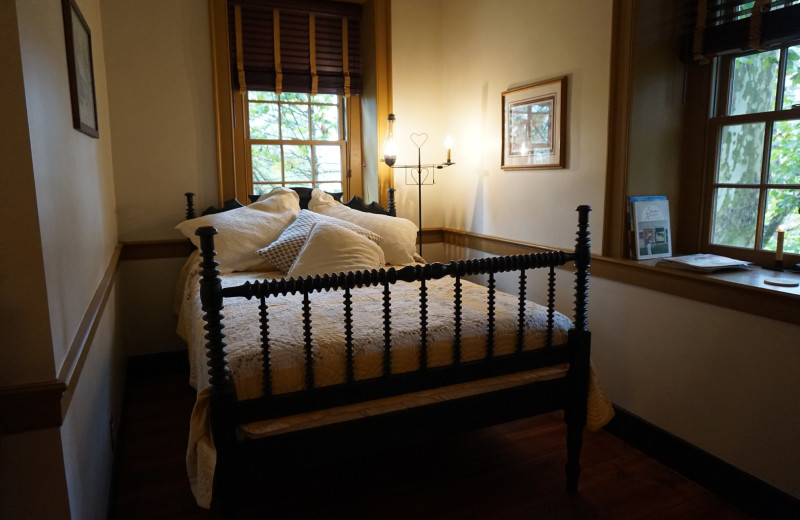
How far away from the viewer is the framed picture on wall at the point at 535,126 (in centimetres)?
271

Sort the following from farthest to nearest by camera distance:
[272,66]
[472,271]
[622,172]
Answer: [272,66] → [622,172] → [472,271]

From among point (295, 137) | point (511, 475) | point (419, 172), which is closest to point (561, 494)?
point (511, 475)

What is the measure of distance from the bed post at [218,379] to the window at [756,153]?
2211 millimetres

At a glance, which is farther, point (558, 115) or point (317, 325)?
point (558, 115)

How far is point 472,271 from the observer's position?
1.86 metres

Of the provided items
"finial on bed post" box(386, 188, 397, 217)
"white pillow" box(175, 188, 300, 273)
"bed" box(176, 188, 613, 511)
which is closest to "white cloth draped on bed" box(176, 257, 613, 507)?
"bed" box(176, 188, 613, 511)

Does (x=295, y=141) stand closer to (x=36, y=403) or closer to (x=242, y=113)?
(x=242, y=113)

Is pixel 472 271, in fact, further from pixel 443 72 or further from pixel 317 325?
pixel 443 72

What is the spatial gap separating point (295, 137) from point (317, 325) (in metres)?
2.20

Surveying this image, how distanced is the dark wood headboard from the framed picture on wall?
870mm

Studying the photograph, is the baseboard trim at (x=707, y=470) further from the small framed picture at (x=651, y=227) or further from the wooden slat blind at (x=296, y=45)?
the wooden slat blind at (x=296, y=45)

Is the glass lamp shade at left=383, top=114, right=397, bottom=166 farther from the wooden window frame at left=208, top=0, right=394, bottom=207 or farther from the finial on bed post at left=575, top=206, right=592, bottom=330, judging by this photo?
the finial on bed post at left=575, top=206, right=592, bottom=330

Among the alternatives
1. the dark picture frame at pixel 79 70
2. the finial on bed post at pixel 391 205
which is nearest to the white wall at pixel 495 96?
the finial on bed post at pixel 391 205

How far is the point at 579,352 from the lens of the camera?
1.99m
